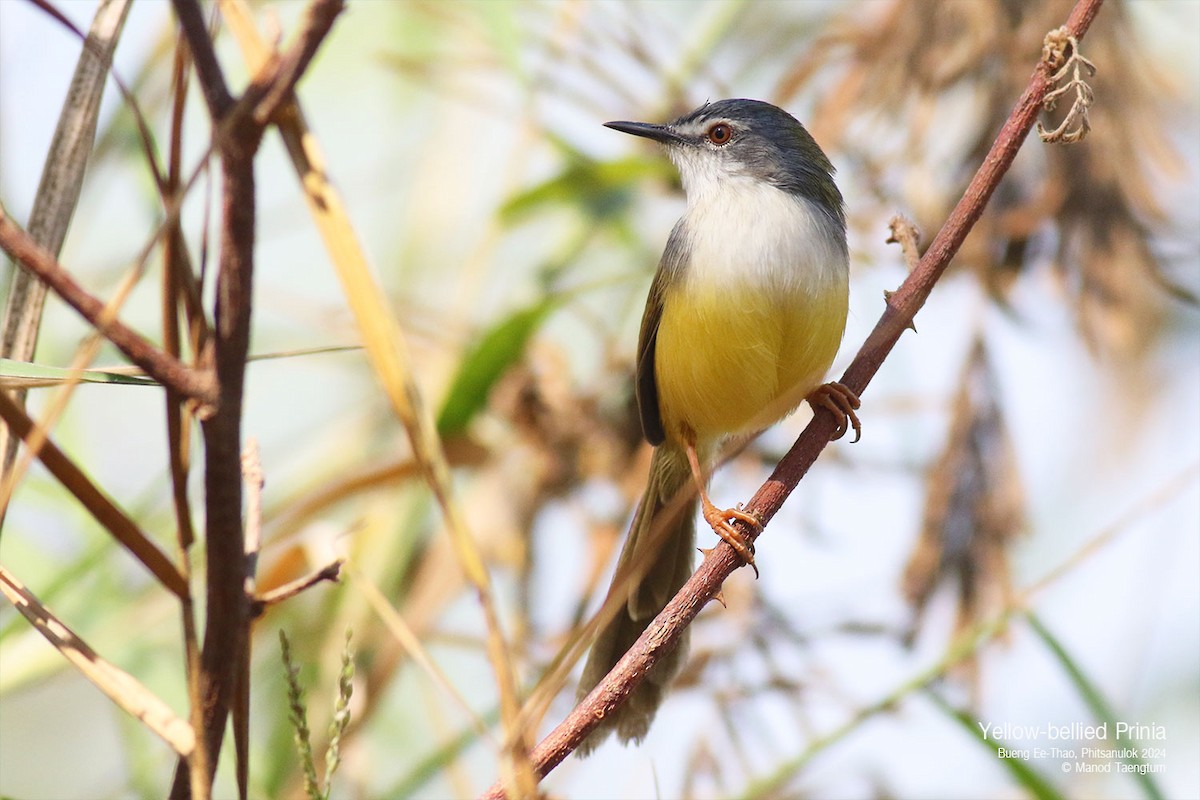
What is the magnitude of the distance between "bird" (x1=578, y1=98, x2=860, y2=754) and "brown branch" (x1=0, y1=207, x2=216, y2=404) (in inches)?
66.1

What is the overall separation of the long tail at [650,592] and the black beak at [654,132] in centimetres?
98

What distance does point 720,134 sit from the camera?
11.7 ft

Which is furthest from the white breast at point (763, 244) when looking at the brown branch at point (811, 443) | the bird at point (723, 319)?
the brown branch at point (811, 443)

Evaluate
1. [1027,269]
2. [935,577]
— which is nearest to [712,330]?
[935,577]

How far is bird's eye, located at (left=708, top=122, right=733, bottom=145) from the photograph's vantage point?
354 centimetres

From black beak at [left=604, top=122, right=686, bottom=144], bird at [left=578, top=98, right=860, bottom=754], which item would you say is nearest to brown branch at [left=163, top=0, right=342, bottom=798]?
bird at [left=578, top=98, right=860, bottom=754]

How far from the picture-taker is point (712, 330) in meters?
2.98

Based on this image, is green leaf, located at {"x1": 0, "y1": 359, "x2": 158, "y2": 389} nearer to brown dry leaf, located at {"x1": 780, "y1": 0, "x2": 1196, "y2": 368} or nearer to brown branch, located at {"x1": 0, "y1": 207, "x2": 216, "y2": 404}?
brown branch, located at {"x1": 0, "y1": 207, "x2": 216, "y2": 404}

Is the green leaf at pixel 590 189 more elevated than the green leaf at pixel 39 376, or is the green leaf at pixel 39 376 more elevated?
the green leaf at pixel 590 189

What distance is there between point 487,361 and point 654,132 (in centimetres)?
90

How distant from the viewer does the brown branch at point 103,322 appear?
889 mm

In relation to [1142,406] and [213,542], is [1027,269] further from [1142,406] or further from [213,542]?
[213,542]

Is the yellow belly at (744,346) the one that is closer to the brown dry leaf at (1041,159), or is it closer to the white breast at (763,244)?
the white breast at (763,244)

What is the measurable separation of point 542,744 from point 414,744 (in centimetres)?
280
